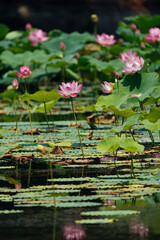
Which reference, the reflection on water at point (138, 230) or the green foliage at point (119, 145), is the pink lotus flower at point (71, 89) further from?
the reflection on water at point (138, 230)

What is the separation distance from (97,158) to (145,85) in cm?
62

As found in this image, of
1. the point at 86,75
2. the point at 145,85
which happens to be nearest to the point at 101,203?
the point at 145,85

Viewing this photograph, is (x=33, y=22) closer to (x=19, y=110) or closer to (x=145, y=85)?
(x=19, y=110)

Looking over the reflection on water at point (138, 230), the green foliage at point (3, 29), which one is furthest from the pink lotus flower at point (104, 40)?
the reflection on water at point (138, 230)

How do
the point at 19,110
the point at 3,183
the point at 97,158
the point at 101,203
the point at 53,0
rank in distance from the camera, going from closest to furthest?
the point at 101,203 → the point at 3,183 → the point at 97,158 → the point at 19,110 → the point at 53,0

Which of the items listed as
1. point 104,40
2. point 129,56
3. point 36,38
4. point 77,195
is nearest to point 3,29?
point 36,38

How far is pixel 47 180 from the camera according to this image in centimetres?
225

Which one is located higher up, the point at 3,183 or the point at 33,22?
the point at 33,22

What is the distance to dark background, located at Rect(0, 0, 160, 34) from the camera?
38.1ft

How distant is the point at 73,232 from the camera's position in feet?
5.24

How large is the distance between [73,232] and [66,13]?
11.1 metres

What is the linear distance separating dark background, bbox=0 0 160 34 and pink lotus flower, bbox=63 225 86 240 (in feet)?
32.7

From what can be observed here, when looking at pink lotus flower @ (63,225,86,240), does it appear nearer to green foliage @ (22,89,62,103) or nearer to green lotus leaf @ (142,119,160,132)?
green lotus leaf @ (142,119,160,132)

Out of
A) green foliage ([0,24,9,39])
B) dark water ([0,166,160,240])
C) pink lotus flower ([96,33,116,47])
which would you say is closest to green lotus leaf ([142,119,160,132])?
dark water ([0,166,160,240])
